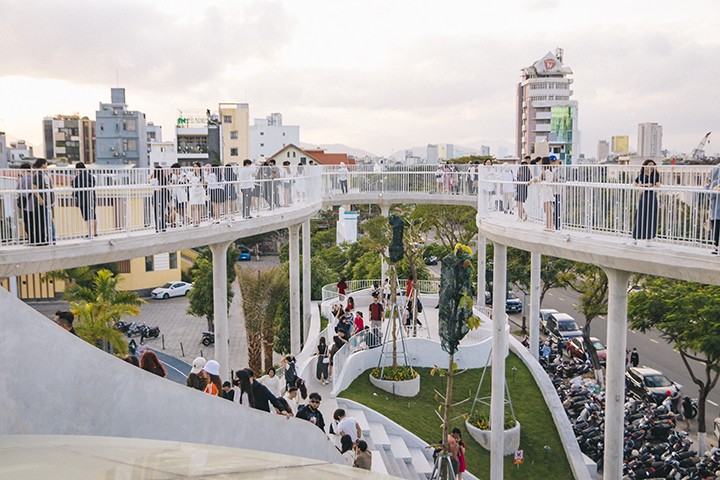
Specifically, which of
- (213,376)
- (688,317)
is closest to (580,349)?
(688,317)

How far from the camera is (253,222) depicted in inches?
710

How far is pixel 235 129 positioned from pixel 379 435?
90.4 meters

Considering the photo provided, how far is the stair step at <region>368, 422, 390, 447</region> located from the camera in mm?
18803

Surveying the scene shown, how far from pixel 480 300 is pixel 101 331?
1664cm

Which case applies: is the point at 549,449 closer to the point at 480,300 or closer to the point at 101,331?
the point at 480,300

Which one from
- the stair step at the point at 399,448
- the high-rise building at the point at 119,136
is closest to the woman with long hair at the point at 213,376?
the stair step at the point at 399,448

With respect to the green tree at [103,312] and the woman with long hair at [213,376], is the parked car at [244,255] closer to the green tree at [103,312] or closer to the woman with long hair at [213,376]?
the green tree at [103,312]

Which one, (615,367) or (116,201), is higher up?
(116,201)

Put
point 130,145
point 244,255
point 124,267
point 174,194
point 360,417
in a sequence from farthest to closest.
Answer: point 130,145
point 244,255
point 124,267
point 360,417
point 174,194

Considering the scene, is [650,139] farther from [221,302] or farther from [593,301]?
[593,301]

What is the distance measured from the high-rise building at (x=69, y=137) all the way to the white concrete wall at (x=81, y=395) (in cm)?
10714

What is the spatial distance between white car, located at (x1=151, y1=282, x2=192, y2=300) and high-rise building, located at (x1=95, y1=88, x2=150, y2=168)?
36287 millimetres

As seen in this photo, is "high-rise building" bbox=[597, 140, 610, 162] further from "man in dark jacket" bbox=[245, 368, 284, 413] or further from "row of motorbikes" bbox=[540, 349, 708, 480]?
"man in dark jacket" bbox=[245, 368, 284, 413]

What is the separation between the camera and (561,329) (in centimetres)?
4059
